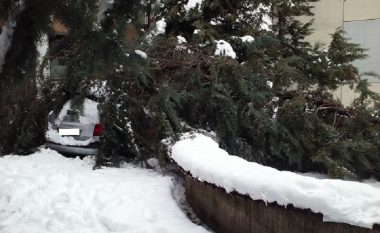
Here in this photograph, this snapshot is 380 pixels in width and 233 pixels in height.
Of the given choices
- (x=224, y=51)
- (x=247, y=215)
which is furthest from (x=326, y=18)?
(x=247, y=215)

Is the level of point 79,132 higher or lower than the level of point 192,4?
lower

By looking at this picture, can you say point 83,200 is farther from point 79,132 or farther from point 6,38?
point 6,38

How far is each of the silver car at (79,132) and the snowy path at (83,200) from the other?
0.48m

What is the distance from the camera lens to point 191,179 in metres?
6.43

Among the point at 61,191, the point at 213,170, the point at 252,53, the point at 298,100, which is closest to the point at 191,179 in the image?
the point at 213,170

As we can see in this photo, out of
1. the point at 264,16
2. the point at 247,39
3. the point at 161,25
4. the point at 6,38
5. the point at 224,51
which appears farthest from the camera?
the point at 264,16

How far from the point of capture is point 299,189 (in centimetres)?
419

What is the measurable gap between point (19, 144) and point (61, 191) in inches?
120

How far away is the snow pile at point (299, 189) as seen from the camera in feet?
12.6

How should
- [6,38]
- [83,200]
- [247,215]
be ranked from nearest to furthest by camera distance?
[6,38] → [247,215] → [83,200]

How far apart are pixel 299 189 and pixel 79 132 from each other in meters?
5.69

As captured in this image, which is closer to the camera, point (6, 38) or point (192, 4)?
point (6, 38)

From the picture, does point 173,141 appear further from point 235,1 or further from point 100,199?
point 235,1

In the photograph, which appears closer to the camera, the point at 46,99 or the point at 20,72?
the point at 20,72
